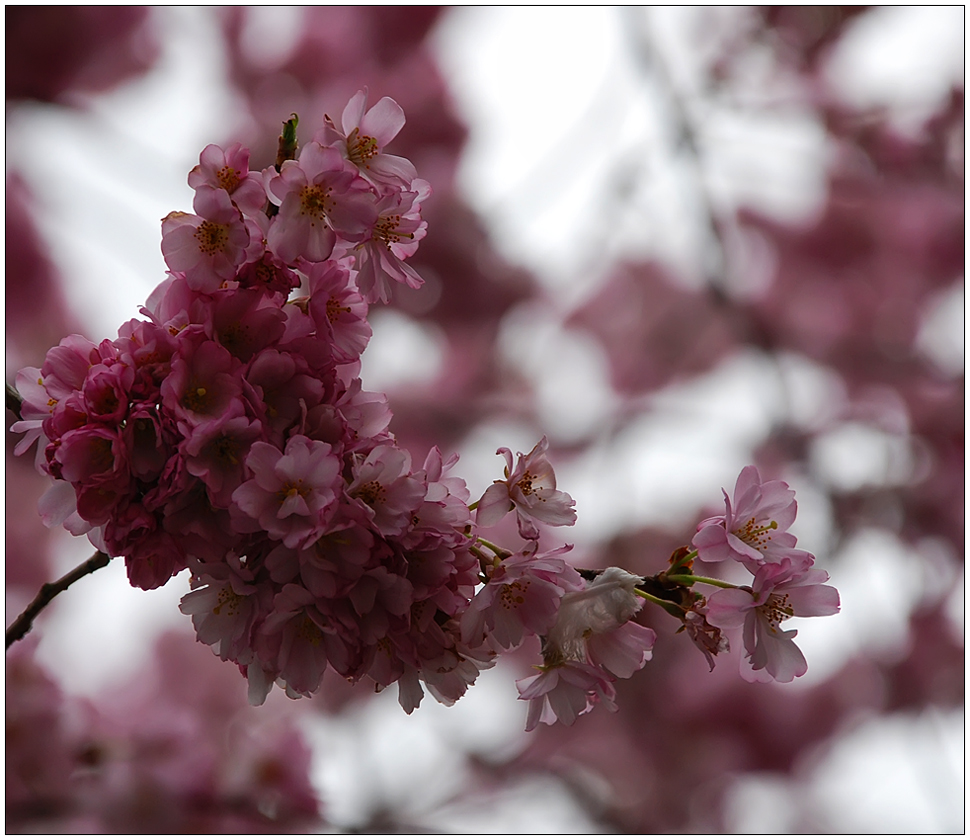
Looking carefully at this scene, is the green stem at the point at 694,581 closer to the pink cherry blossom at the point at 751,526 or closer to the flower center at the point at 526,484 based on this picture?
the pink cherry blossom at the point at 751,526

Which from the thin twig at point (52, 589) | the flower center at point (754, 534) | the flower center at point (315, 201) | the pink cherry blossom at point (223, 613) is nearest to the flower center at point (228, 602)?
the pink cherry blossom at point (223, 613)

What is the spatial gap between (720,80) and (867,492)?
183 centimetres

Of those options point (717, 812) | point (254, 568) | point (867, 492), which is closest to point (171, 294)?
point (254, 568)

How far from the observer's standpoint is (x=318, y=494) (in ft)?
2.24

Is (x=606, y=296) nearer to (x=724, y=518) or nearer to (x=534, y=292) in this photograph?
A: (x=534, y=292)

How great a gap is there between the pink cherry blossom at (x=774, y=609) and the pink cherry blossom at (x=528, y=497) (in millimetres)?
151

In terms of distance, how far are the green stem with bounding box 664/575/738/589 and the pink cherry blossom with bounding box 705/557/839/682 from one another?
0.01 metres

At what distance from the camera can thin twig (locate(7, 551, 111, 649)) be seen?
2.61 ft

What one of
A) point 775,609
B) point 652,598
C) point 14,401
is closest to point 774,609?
point 775,609

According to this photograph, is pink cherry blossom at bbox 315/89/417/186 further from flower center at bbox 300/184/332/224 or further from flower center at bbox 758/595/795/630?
flower center at bbox 758/595/795/630

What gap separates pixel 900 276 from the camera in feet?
15.4

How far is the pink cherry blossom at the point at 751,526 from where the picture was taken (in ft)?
2.51

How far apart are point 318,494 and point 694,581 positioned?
12.7 inches

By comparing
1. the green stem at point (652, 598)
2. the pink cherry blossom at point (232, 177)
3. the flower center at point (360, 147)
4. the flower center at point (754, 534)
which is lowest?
the green stem at point (652, 598)
